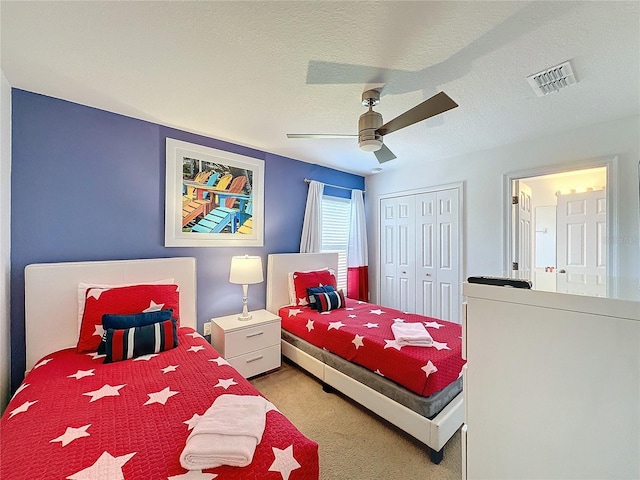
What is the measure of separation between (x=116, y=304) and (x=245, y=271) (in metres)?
1.04

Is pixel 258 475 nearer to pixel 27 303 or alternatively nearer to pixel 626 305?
pixel 626 305

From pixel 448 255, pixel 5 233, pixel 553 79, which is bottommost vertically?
pixel 448 255

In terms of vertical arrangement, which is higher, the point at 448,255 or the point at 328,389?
the point at 448,255

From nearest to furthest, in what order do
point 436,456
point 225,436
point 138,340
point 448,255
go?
1. point 225,436
2. point 436,456
3. point 138,340
4. point 448,255

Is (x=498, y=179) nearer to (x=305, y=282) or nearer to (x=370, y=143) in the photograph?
(x=370, y=143)

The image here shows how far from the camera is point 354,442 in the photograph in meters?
1.80

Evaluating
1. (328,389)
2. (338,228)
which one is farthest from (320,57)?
(338,228)

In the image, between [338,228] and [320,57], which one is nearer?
[320,57]

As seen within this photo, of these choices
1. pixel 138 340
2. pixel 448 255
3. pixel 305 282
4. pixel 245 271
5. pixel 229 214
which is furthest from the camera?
pixel 448 255

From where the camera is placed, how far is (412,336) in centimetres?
197

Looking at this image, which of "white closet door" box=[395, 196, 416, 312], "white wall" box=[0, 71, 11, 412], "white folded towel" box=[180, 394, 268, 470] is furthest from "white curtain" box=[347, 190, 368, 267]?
"white wall" box=[0, 71, 11, 412]

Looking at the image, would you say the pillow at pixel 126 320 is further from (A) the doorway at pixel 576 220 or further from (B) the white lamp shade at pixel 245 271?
(A) the doorway at pixel 576 220

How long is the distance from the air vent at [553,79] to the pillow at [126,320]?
308 centimetres

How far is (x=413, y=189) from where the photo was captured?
149 inches
